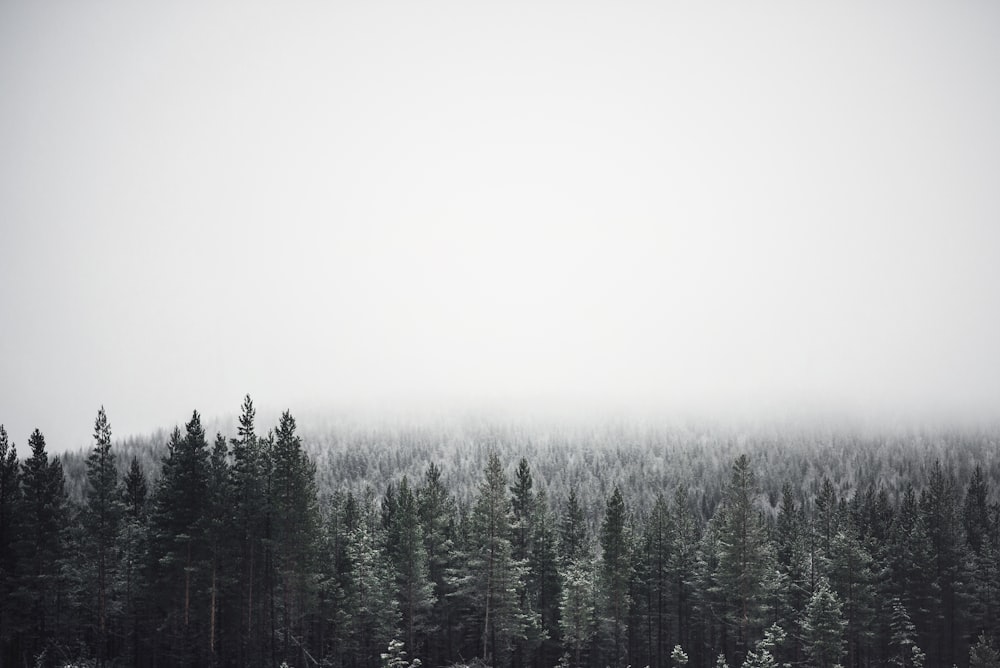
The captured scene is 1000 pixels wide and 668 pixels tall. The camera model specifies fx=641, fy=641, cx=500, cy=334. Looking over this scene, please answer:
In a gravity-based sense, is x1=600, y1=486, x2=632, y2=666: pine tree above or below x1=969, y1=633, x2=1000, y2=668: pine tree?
above

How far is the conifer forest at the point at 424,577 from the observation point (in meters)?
39.5

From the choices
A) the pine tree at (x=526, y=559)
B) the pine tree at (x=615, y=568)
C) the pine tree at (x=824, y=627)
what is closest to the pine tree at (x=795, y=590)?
the pine tree at (x=824, y=627)

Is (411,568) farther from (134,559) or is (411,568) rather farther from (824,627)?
(824,627)

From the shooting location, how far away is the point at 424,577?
44.4 metres

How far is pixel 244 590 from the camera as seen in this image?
138 ft

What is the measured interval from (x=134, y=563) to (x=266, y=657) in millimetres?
11860

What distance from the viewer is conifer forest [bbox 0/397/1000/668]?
130 feet

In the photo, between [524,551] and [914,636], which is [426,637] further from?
[914,636]

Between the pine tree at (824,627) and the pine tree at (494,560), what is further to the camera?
the pine tree at (824,627)

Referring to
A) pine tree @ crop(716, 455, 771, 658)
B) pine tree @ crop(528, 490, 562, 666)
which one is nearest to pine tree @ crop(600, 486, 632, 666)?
pine tree @ crop(528, 490, 562, 666)

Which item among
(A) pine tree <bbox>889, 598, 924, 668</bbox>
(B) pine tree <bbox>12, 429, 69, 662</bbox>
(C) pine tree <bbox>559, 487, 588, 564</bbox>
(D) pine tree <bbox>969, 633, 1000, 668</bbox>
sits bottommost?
(A) pine tree <bbox>889, 598, 924, 668</bbox>

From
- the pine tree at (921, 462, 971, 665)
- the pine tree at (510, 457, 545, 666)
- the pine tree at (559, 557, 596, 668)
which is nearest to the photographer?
the pine tree at (559, 557, 596, 668)

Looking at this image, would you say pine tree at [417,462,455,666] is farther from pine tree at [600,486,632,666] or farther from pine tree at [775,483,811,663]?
pine tree at [775,483,811,663]

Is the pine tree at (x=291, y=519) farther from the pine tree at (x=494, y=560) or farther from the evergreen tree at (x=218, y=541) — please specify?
the pine tree at (x=494, y=560)
